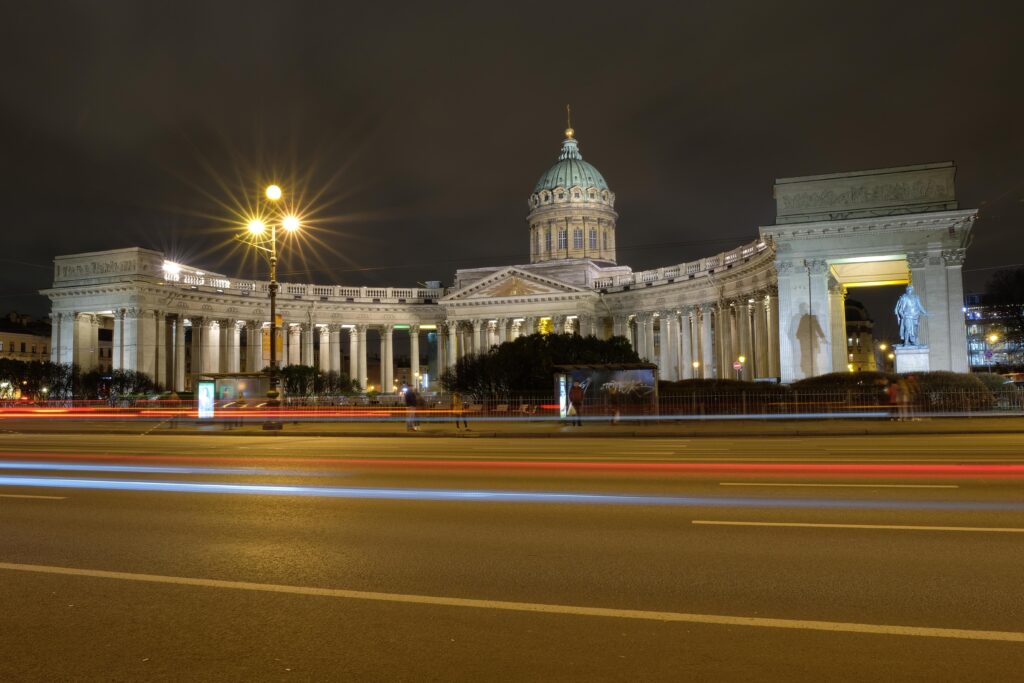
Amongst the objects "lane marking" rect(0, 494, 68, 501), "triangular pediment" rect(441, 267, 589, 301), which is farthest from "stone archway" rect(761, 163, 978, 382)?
"lane marking" rect(0, 494, 68, 501)

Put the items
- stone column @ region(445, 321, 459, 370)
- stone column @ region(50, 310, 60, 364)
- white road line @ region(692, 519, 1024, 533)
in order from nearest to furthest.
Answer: white road line @ region(692, 519, 1024, 533), stone column @ region(50, 310, 60, 364), stone column @ region(445, 321, 459, 370)

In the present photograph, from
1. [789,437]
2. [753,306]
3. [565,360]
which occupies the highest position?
[753,306]

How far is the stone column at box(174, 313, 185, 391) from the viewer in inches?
3295

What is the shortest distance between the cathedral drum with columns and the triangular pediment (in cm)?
17

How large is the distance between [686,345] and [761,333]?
15.0 meters

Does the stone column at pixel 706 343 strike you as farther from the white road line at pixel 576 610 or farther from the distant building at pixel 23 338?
the distant building at pixel 23 338

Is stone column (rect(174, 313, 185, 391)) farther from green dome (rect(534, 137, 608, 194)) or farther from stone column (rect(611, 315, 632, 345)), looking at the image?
green dome (rect(534, 137, 608, 194))

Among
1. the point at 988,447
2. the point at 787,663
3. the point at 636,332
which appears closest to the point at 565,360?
the point at 988,447

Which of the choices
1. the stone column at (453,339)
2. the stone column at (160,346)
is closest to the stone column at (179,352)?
the stone column at (160,346)

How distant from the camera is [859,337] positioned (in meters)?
161

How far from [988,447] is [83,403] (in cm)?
5769

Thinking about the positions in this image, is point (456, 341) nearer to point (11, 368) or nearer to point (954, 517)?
point (11, 368)

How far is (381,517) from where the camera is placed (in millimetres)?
11203

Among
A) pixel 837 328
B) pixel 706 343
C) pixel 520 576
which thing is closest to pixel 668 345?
pixel 706 343
